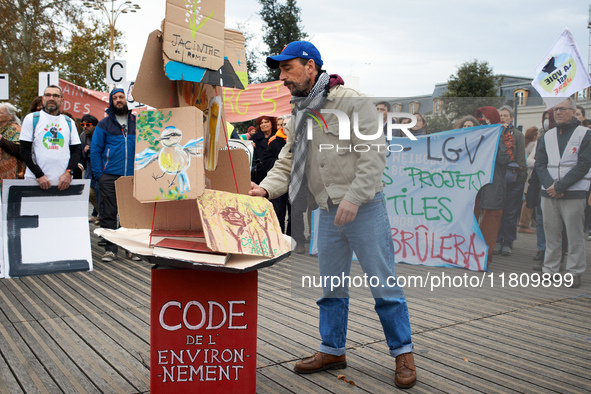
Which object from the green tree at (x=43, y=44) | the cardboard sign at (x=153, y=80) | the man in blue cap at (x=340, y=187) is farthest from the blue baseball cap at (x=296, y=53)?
the green tree at (x=43, y=44)

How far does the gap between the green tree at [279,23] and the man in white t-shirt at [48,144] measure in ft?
96.9

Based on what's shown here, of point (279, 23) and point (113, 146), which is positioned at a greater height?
point (279, 23)

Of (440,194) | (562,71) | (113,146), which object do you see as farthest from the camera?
(113,146)

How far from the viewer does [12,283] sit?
17.7 ft

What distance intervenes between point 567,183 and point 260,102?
6.53m

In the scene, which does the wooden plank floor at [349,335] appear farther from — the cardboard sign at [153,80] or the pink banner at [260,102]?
the pink banner at [260,102]

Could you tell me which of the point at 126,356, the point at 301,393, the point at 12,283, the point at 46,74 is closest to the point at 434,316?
the point at 301,393

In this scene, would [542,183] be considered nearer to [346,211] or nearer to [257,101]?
[346,211]

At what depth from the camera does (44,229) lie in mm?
5805

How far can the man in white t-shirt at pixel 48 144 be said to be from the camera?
566 centimetres

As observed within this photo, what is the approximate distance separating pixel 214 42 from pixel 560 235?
4460 millimetres

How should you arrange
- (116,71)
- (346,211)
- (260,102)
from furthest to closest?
(260,102) < (116,71) < (346,211)

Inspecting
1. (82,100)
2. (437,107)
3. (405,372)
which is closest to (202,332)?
(405,372)

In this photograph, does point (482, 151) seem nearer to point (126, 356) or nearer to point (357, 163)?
point (357, 163)
